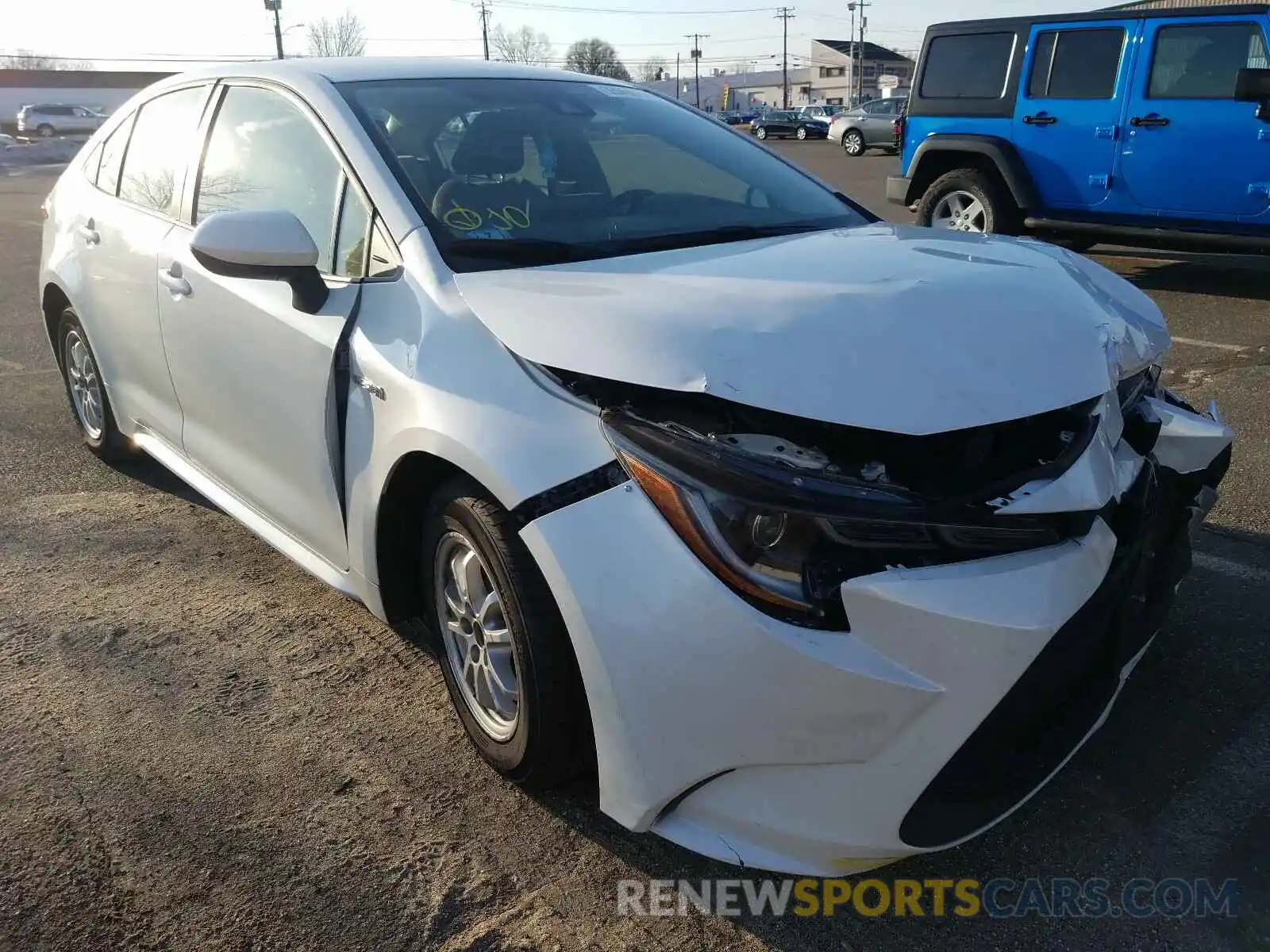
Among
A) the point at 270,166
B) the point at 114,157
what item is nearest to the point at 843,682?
the point at 270,166

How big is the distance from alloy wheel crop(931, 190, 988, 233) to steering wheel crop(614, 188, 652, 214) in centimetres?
614

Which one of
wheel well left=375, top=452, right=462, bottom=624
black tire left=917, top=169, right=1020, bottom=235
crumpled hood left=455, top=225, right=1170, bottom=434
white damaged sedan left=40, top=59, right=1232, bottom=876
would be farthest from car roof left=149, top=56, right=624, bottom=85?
black tire left=917, top=169, right=1020, bottom=235

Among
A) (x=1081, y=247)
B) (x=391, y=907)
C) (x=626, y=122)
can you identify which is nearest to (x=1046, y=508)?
(x=391, y=907)

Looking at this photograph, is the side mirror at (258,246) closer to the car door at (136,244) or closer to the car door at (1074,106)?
the car door at (136,244)

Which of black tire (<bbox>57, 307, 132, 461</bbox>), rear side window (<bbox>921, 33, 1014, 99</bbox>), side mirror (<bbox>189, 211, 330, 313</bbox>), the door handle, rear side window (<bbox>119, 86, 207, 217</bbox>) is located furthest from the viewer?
rear side window (<bbox>921, 33, 1014, 99</bbox>)

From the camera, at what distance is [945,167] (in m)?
8.88

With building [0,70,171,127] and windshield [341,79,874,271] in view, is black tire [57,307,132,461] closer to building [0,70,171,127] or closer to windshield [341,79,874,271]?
windshield [341,79,874,271]

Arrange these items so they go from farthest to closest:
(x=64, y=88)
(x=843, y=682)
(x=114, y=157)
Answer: (x=64, y=88) → (x=114, y=157) → (x=843, y=682)

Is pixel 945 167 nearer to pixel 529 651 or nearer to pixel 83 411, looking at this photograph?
pixel 83 411

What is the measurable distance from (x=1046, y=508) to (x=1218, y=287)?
24.9 feet

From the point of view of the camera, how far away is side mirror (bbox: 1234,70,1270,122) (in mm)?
6852

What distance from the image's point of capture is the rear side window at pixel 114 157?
4121 mm

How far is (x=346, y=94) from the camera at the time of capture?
2.94m

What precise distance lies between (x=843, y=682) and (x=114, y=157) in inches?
149
